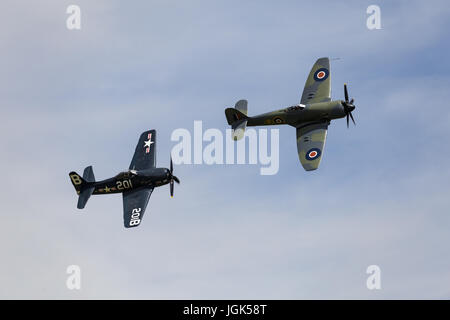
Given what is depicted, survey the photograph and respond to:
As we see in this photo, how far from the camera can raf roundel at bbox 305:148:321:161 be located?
43875 mm

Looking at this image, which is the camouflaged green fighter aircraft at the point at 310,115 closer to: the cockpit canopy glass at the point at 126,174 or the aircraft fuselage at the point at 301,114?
the aircraft fuselage at the point at 301,114

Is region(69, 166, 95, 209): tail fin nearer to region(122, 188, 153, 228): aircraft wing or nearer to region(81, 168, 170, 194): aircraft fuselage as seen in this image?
region(81, 168, 170, 194): aircraft fuselage

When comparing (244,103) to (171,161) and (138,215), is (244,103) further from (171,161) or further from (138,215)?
(138,215)

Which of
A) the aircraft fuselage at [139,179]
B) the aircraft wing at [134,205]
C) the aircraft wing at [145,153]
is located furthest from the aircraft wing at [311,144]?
the aircraft wing at [134,205]

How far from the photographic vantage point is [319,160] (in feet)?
143

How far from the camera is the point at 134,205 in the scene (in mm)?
42719

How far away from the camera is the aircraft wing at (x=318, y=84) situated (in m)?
47.3

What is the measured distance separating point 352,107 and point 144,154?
13009 millimetres

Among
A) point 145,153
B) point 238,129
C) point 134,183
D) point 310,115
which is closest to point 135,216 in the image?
point 134,183

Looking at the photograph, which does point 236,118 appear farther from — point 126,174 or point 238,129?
point 126,174

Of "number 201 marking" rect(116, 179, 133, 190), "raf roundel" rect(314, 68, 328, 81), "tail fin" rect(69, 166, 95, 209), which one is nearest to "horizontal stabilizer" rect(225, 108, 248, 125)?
"raf roundel" rect(314, 68, 328, 81)

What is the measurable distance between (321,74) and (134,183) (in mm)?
14269
